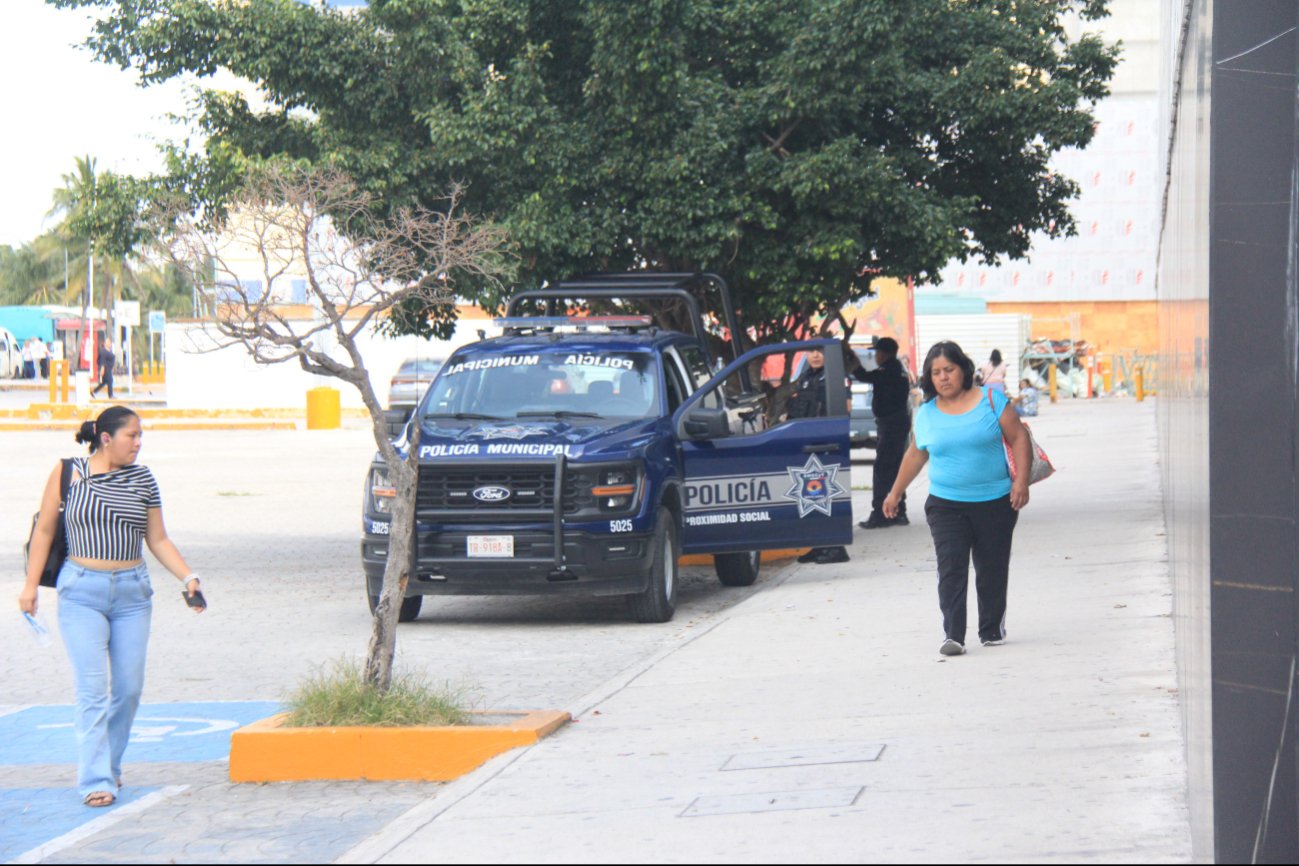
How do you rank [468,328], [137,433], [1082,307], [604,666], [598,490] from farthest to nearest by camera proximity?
[1082,307]
[468,328]
[598,490]
[604,666]
[137,433]

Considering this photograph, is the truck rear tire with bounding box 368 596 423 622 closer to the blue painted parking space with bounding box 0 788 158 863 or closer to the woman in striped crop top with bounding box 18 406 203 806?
the woman in striped crop top with bounding box 18 406 203 806

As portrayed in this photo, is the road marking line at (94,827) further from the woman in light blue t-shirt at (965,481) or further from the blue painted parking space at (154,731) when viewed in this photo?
the woman in light blue t-shirt at (965,481)

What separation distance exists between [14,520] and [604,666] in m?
11.6

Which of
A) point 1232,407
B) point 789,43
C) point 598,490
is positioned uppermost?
point 789,43

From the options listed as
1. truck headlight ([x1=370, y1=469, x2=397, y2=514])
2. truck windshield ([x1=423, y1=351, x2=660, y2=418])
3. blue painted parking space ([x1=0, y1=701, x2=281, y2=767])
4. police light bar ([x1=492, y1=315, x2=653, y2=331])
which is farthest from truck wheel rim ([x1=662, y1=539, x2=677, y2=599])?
blue painted parking space ([x1=0, y1=701, x2=281, y2=767])

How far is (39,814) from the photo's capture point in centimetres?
662

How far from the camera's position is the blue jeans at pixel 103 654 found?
6.71 meters

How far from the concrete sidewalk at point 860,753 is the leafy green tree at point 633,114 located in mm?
4290

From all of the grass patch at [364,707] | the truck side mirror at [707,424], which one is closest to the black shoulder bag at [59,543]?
the grass patch at [364,707]

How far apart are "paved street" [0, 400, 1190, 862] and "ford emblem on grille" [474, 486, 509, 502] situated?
0.91 m

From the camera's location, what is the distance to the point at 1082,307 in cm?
7088

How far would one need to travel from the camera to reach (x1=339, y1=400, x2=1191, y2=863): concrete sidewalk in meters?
5.37

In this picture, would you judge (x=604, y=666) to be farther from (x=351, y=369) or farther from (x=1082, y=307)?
(x=1082, y=307)

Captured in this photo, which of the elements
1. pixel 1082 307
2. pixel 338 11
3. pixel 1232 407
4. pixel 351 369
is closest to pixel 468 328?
pixel 1082 307
